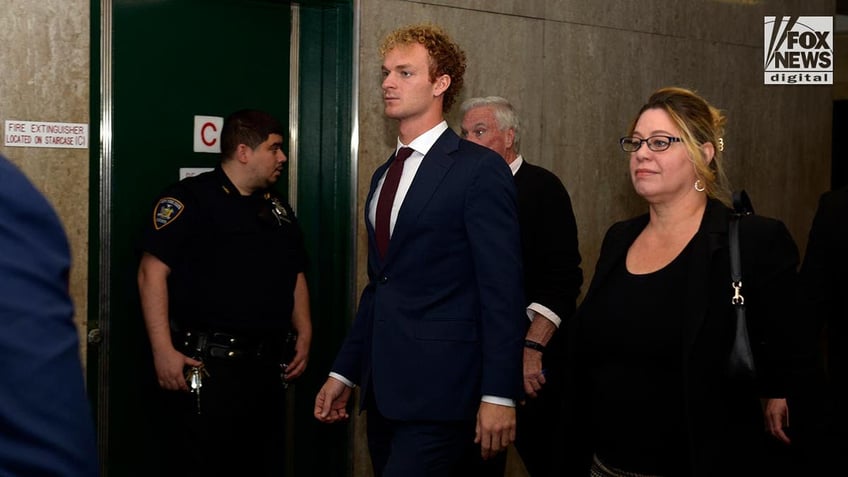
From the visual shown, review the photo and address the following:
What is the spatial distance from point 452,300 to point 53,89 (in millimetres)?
1909

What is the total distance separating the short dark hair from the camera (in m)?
3.78

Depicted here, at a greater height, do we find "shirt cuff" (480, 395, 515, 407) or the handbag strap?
the handbag strap

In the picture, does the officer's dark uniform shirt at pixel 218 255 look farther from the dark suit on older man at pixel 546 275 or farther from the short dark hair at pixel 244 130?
the dark suit on older man at pixel 546 275

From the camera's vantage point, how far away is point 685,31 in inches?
211

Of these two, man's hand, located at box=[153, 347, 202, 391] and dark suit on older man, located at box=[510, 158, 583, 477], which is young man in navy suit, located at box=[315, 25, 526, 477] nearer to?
dark suit on older man, located at box=[510, 158, 583, 477]

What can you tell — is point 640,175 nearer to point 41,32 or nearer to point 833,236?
point 833,236

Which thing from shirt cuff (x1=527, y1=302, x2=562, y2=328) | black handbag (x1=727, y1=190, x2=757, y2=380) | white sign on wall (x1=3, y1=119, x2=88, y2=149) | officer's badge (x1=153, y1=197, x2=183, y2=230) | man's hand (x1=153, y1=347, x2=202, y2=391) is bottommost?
man's hand (x1=153, y1=347, x2=202, y2=391)

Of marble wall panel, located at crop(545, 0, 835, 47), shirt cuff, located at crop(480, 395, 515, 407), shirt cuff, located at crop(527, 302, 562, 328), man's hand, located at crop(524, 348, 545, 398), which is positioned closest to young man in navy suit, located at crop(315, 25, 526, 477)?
shirt cuff, located at crop(480, 395, 515, 407)

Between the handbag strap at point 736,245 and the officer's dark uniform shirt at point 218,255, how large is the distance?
6.65ft

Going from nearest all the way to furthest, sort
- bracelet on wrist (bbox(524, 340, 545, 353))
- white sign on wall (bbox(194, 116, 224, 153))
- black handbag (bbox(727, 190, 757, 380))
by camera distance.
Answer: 1. black handbag (bbox(727, 190, 757, 380))
2. bracelet on wrist (bbox(524, 340, 545, 353))
3. white sign on wall (bbox(194, 116, 224, 153))

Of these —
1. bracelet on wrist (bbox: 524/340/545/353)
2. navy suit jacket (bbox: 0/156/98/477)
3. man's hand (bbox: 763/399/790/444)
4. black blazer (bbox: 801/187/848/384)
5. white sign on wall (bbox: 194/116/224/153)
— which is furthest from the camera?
white sign on wall (bbox: 194/116/224/153)

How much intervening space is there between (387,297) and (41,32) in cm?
184

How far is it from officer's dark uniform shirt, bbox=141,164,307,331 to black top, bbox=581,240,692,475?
1709 millimetres

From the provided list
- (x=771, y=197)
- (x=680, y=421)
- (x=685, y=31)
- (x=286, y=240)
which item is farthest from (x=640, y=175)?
(x=771, y=197)
